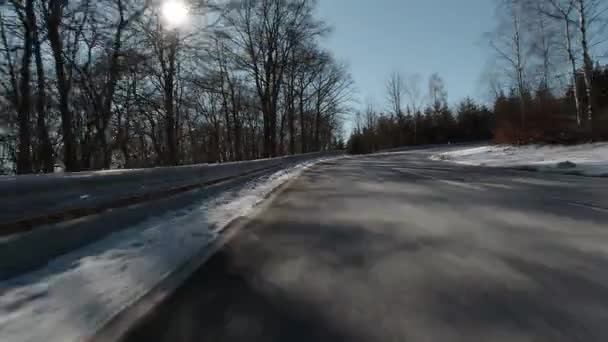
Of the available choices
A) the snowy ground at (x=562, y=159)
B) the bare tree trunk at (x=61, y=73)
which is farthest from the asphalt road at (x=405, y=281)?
the bare tree trunk at (x=61, y=73)

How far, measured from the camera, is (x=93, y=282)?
288 centimetres

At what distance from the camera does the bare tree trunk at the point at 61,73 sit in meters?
10.6

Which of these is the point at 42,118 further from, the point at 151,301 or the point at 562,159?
the point at 562,159

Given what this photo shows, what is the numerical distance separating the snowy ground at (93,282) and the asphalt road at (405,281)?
385mm

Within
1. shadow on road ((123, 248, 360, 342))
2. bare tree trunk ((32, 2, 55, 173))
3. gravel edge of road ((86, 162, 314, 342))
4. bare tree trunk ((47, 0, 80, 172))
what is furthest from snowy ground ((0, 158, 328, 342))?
bare tree trunk ((32, 2, 55, 173))

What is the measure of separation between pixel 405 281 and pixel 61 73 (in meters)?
14.4

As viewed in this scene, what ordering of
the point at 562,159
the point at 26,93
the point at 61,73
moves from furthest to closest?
the point at 562,159
the point at 61,73
the point at 26,93

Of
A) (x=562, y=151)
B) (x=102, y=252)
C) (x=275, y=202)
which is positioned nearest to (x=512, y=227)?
(x=275, y=202)

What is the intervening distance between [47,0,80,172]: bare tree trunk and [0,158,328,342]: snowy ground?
9726 millimetres

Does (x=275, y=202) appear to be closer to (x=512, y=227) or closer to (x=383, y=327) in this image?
(x=512, y=227)

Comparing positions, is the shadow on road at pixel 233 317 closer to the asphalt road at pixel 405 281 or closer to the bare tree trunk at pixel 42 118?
the asphalt road at pixel 405 281

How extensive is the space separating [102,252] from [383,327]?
3168 millimetres

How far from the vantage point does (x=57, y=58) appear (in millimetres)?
11719

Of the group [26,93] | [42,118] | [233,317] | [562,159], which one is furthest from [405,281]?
[42,118]
